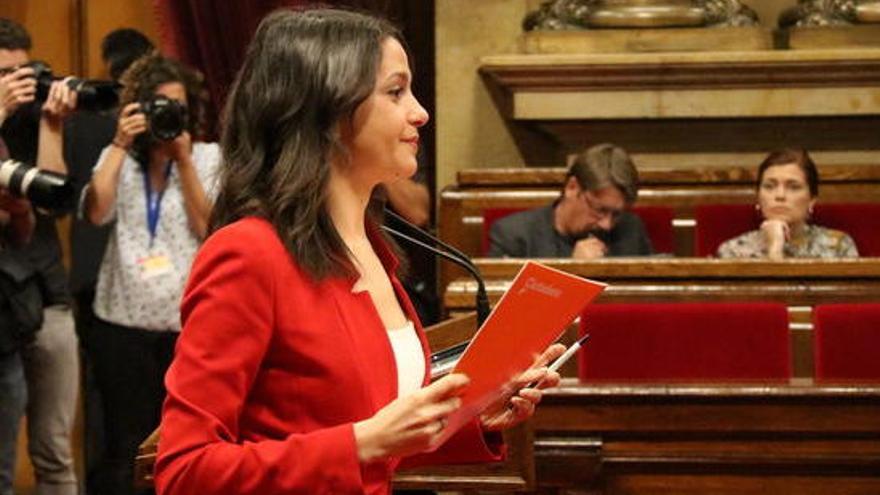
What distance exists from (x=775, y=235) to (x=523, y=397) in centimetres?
296

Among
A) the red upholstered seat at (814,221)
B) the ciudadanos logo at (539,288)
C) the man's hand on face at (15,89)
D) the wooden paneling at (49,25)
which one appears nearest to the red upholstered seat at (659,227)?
the red upholstered seat at (814,221)

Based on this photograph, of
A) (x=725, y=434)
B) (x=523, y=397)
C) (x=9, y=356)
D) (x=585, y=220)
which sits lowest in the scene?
(x=9, y=356)

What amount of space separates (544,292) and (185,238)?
2.79 meters

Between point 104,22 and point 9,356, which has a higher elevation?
point 104,22

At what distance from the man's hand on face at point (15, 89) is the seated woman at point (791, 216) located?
6.70 ft

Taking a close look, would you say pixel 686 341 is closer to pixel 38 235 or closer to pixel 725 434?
pixel 725 434

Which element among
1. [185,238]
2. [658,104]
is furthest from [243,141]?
[658,104]

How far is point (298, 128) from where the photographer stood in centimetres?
199

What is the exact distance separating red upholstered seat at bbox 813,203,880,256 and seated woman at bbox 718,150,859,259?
0.68ft

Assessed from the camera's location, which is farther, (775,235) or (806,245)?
(806,245)

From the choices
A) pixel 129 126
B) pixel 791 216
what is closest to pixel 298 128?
pixel 129 126

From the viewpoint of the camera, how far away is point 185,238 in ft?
15.3

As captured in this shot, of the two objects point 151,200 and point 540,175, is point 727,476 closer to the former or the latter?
point 151,200

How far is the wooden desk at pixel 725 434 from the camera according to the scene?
3062 mm
